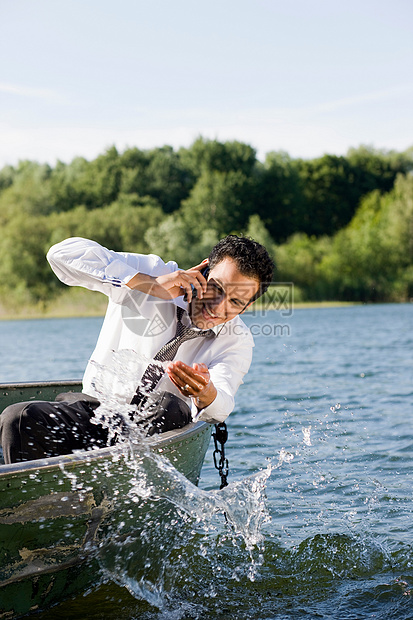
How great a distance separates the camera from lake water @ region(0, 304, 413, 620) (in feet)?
12.3

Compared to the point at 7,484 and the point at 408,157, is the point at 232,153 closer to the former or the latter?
the point at 408,157

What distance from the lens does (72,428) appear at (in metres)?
3.35

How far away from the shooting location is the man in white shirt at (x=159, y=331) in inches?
127

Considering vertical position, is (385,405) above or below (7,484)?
below

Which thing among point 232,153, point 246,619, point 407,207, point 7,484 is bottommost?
point 246,619

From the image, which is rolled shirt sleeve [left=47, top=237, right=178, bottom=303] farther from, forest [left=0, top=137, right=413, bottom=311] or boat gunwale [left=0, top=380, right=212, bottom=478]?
forest [left=0, top=137, right=413, bottom=311]

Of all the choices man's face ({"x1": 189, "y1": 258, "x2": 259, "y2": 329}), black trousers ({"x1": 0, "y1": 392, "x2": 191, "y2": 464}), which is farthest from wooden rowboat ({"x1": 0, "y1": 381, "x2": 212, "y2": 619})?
man's face ({"x1": 189, "y1": 258, "x2": 259, "y2": 329})

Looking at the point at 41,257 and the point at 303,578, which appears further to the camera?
the point at 41,257

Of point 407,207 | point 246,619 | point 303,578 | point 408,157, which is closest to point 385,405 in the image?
point 303,578

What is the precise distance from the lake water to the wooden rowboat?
0.24 meters

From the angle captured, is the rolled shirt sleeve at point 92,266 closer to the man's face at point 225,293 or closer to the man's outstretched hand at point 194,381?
the man's face at point 225,293

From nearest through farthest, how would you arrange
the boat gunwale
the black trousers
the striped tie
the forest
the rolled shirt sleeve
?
1. the boat gunwale
2. the black trousers
3. the rolled shirt sleeve
4. the striped tie
5. the forest

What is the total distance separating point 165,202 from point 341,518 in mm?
50414

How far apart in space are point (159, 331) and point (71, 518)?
40.1 inches
